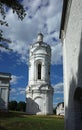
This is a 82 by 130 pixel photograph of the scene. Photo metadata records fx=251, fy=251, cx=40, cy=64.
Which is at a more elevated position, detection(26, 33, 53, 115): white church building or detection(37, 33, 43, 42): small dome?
detection(37, 33, 43, 42): small dome

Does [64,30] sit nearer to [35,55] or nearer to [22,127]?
[22,127]

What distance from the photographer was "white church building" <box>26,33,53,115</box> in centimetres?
4559

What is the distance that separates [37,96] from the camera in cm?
4631

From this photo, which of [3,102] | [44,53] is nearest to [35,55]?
[44,53]

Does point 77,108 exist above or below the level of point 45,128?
above

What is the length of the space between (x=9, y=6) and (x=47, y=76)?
3848 cm

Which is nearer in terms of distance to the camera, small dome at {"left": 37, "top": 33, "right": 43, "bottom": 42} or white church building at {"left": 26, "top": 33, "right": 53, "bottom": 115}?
white church building at {"left": 26, "top": 33, "right": 53, "bottom": 115}

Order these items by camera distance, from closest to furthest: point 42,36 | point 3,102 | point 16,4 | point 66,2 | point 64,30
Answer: point 16,4
point 66,2
point 64,30
point 3,102
point 42,36

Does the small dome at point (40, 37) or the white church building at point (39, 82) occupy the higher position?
the small dome at point (40, 37)

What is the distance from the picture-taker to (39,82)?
154ft

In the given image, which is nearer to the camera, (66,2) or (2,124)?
(66,2)

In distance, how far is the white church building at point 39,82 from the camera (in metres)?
45.6

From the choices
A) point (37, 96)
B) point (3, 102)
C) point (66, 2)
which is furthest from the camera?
point (37, 96)

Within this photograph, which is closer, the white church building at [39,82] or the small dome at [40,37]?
the white church building at [39,82]
